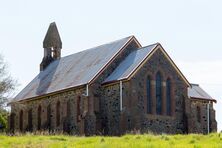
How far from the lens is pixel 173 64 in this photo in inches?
1959

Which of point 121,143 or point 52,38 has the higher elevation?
point 52,38

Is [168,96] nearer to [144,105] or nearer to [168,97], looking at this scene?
[168,97]

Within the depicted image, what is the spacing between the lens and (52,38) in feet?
221

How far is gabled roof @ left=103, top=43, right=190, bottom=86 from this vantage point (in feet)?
156

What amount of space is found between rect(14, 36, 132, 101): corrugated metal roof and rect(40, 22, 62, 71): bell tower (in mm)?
2278

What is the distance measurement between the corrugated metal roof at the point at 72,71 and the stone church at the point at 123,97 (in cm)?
13

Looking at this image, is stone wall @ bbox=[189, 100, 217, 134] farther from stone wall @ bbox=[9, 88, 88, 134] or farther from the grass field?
the grass field

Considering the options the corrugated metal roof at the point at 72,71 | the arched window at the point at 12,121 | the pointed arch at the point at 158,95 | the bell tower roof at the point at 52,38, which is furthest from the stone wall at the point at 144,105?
the bell tower roof at the point at 52,38

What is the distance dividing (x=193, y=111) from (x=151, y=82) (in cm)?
866

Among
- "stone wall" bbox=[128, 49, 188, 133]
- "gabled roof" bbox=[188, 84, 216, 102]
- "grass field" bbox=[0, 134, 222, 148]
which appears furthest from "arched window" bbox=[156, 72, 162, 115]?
"grass field" bbox=[0, 134, 222, 148]

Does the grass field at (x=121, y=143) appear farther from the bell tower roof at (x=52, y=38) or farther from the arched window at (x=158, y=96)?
the bell tower roof at (x=52, y=38)

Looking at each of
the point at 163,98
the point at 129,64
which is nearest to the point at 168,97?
the point at 163,98

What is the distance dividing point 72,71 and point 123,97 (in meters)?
9.20

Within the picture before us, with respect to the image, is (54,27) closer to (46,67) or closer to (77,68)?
(46,67)
